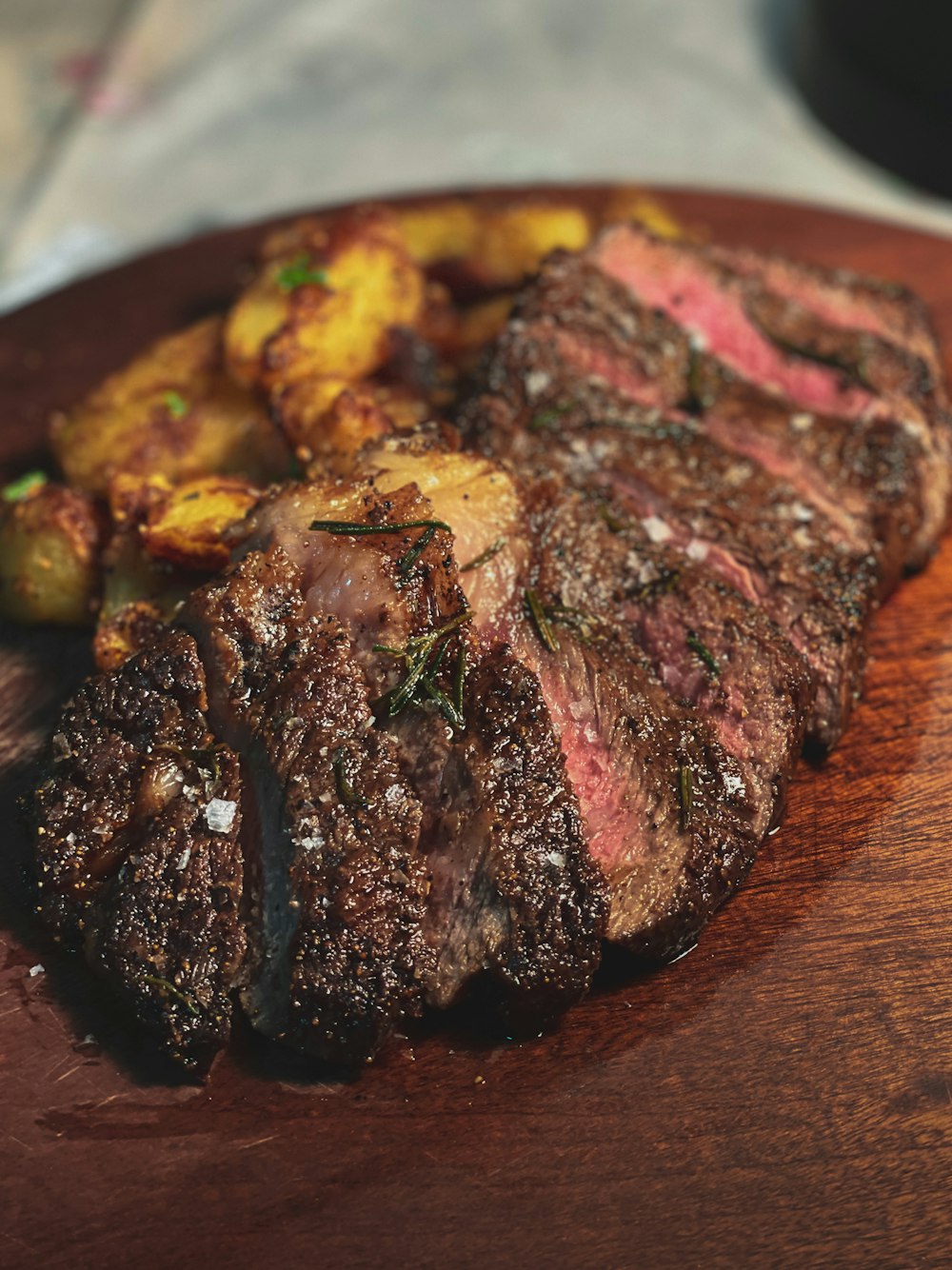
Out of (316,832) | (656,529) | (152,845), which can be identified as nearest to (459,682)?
(316,832)

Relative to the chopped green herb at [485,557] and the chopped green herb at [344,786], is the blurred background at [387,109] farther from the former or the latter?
the chopped green herb at [344,786]

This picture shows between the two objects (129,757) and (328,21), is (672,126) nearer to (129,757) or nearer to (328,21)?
(328,21)

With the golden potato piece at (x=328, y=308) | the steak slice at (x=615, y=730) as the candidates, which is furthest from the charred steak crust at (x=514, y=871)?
the golden potato piece at (x=328, y=308)

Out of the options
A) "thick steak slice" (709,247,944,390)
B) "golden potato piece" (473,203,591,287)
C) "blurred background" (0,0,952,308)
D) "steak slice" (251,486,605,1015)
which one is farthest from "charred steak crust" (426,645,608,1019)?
"blurred background" (0,0,952,308)

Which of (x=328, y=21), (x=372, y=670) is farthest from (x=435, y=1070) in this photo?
(x=328, y=21)

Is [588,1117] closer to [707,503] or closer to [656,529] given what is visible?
[656,529]

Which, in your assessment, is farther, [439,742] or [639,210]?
[639,210]
